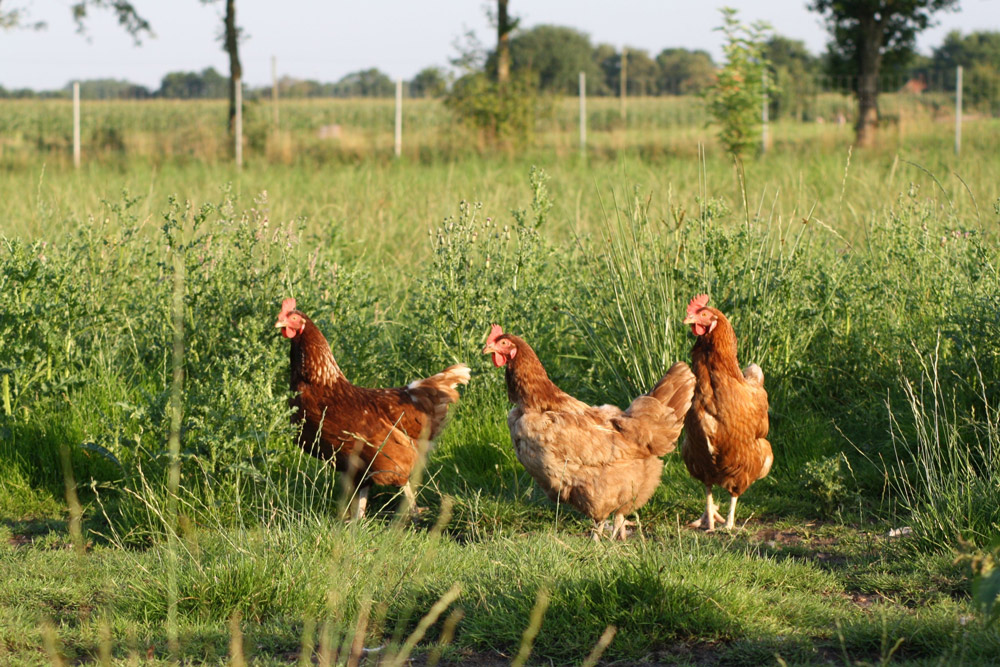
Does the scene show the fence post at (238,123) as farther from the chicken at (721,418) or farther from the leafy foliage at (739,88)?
the chicken at (721,418)

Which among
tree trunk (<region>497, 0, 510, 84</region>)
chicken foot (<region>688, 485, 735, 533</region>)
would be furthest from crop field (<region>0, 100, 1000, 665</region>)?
tree trunk (<region>497, 0, 510, 84</region>)

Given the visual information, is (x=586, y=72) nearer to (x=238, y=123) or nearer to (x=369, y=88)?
(x=369, y=88)

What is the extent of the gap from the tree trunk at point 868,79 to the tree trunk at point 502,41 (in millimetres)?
7617

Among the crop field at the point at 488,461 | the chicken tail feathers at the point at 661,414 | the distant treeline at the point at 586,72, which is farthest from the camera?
the distant treeline at the point at 586,72

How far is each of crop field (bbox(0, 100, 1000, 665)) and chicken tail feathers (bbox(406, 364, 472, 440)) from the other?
29 cm

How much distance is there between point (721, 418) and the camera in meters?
4.48

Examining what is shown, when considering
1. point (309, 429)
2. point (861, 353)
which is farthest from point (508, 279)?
point (861, 353)

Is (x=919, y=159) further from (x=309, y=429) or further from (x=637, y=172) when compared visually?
(x=309, y=429)

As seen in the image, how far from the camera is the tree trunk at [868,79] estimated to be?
2016 centimetres

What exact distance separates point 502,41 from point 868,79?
7.93 meters

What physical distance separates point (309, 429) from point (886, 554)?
2688 mm

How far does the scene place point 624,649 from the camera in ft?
10.6

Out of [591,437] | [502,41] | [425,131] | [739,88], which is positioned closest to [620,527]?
[591,437]

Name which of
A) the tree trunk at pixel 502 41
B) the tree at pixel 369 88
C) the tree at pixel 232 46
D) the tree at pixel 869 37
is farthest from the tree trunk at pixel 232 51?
the tree at pixel 869 37
